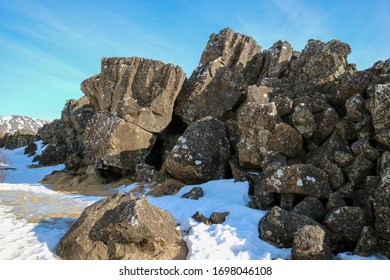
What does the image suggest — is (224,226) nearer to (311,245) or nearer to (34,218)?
(311,245)

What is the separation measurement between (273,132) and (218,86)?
10.0 m

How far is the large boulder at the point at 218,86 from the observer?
26344mm

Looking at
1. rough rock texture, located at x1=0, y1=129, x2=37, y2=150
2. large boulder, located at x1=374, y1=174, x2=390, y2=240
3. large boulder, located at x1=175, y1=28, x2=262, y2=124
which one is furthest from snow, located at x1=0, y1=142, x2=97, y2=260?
rough rock texture, located at x1=0, y1=129, x2=37, y2=150

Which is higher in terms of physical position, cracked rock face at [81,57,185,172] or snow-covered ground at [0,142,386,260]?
cracked rock face at [81,57,185,172]

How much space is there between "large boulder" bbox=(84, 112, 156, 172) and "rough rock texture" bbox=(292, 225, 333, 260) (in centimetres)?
1704

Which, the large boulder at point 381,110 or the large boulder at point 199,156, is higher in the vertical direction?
the large boulder at point 381,110

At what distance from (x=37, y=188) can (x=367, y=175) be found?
956 inches

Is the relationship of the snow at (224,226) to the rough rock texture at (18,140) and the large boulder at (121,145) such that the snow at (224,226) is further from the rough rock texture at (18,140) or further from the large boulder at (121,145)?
the rough rock texture at (18,140)

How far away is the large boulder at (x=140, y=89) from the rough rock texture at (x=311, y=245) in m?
17.9

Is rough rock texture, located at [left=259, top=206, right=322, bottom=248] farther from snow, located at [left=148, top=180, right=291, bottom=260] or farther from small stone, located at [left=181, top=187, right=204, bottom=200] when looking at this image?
small stone, located at [left=181, top=187, right=204, bottom=200]

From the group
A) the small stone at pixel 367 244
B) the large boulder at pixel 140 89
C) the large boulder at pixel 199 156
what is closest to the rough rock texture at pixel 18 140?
the large boulder at pixel 140 89

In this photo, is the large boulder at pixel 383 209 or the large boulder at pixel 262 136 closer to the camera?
the large boulder at pixel 383 209

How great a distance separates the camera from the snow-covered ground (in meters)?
11.2

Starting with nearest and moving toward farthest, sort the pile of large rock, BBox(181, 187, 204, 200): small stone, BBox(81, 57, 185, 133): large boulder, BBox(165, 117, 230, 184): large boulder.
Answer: the pile of large rock, BBox(181, 187, 204, 200): small stone, BBox(165, 117, 230, 184): large boulder, BBox(81, 57, 185, 133): large boulder
